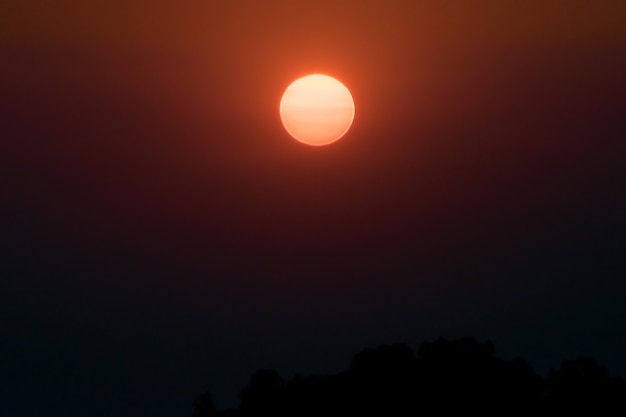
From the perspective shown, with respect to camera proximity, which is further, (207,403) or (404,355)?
(207,403)

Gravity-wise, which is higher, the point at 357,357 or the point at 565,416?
the point at 357,357

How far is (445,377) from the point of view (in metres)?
47.2

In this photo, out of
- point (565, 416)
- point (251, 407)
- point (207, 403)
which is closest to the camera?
point (565, 416)

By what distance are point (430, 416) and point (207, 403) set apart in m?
9.94

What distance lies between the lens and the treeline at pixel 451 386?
4659 cm

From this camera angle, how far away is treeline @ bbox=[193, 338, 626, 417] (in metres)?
46.6

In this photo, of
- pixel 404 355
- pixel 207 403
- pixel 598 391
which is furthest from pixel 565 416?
pixel 207 403

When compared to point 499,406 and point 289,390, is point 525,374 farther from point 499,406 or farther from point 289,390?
point 289,390

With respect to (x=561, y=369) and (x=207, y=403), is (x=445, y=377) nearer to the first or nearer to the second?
(x=561, y=369)

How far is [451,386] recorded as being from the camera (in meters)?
46.9

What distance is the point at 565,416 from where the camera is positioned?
46.4 metres

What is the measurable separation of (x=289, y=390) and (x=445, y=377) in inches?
176

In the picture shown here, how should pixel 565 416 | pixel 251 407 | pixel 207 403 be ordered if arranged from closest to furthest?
pixel 565 416 → pixel 251 407 → pixel 207 403

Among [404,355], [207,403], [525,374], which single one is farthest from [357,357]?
[207,403]
